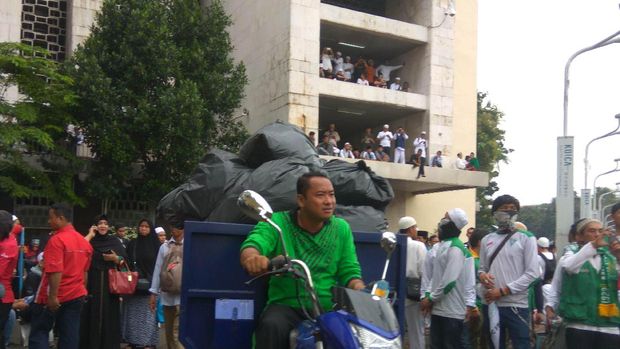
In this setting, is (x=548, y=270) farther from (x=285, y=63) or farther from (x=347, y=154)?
(x=285, y=63)

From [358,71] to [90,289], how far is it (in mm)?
19218

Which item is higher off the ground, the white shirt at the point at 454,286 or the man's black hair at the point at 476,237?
the man's black hair at the point at 476,237

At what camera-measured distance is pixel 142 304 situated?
33.0 feet

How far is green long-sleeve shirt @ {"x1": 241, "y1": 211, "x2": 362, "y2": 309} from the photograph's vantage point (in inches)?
172

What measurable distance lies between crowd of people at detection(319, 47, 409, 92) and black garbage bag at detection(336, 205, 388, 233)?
1944 cm

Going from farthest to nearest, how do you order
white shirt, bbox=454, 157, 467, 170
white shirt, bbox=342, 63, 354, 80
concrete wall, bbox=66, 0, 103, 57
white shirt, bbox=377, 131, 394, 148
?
white shirt, bbox=454, 157, 467, 170
white shirt, bbox=342, 63, 354, 80
white shirt, bbox=377, 131, 394, 148
concrete wall, bbox=66, 0, 103, 57

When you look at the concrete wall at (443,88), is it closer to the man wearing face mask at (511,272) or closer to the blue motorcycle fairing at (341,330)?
the man wearing face mask at (511,272)

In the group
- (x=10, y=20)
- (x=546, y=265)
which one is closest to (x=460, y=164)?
(x=10, y=20)

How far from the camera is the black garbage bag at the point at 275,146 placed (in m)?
6.53

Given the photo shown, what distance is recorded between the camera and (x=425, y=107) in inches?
1067

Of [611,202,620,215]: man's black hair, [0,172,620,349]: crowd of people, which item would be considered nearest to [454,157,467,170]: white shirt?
[0,172,620,349]: crowd of people

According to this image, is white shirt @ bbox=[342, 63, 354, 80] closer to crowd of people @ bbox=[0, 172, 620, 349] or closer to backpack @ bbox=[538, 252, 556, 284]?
crowd of people @ bbox=[0, 172, 620, 349]

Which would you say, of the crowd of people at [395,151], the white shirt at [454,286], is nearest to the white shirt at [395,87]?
the crowd of people at [395,151]

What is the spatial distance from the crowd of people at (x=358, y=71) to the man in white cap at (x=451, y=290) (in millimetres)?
18392
